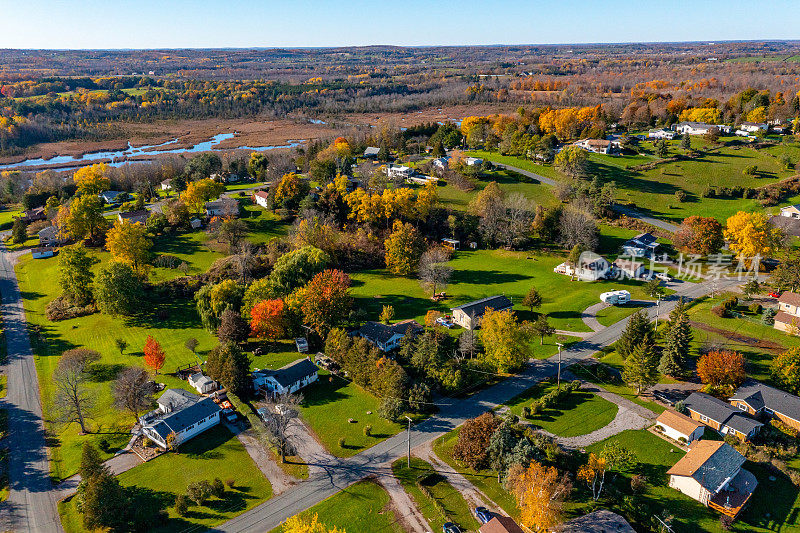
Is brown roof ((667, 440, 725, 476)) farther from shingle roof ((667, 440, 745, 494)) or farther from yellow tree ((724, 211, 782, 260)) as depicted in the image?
yellow tree ((724, 211, 782, 260))

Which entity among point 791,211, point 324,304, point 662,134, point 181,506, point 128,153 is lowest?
point 181,506

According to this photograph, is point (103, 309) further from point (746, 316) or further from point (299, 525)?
point (746, 316)

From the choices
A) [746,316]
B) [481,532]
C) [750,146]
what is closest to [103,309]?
[481,532]

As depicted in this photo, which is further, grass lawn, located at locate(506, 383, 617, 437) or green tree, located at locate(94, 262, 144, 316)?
green tree, located at locate(94, 262, 144, 316)

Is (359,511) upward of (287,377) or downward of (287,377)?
downward

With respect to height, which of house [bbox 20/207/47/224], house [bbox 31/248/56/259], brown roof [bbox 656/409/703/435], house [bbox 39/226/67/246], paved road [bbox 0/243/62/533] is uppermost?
house [bbox 20/207/47/224]

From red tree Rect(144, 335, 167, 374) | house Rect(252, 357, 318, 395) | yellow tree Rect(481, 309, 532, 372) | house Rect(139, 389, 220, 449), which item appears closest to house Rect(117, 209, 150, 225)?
red tree Rect(144, 335, 167, 374)

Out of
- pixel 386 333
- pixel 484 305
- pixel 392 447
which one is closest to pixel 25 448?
pixel 392 447

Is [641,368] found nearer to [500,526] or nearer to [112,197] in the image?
[500,526]
